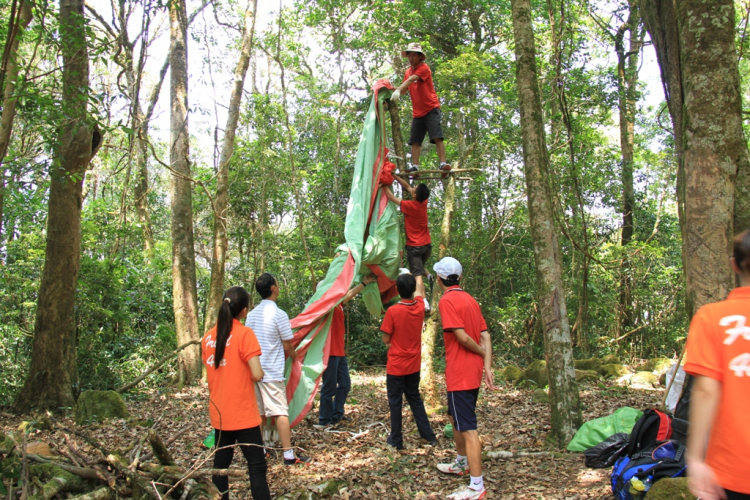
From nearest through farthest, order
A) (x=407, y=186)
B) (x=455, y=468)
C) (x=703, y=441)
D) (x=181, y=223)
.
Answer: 1. (x=703, y=441)
2. (x=455, y=468)
3. (x=407, y=186)
4. (x=181, y=223)

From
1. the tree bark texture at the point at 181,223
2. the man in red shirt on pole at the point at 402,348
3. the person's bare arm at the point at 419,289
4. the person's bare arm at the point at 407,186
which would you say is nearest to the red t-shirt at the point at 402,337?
the man in red shirt on pole at the point at 402,348

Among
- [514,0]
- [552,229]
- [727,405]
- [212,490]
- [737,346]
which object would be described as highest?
[514,0]

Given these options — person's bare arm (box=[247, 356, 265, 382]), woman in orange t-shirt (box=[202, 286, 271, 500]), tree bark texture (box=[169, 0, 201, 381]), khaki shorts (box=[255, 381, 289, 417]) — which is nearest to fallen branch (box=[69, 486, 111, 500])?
woman in orange t-shirt (box=[202, 286, 271, 500])

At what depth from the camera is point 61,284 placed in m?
6.17

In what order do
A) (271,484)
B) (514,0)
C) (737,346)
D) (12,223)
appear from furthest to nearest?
(12,223) < (514,0) < (271,484) < (737,346)

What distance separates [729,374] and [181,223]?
8023mm

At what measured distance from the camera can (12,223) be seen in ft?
29.6

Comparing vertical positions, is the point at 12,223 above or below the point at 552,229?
above

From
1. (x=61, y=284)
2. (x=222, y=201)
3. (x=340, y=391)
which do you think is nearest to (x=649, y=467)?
(x=340, y=391)

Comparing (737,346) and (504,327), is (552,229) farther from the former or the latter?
(504,327)

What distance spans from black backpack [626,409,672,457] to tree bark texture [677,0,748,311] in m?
0.80

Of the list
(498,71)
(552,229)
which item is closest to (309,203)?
(498,71)

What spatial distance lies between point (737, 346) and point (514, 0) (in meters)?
4.29

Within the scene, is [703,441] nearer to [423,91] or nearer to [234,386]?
[234,386]
